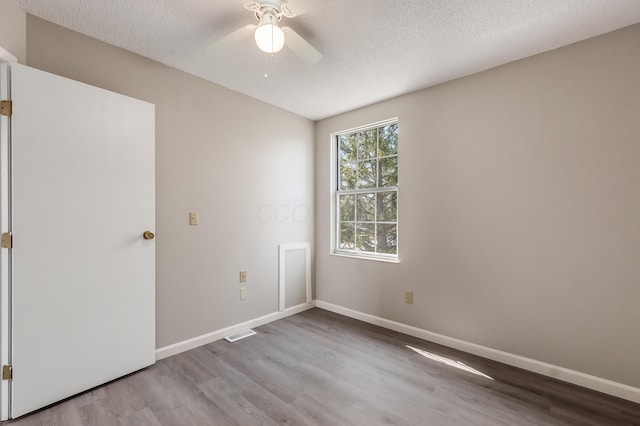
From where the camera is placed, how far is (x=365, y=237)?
3379 mm

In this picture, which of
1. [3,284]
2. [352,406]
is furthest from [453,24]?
[3,284]

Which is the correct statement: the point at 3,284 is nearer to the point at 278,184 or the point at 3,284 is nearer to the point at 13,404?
the point at 13,404

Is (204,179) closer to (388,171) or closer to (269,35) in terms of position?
(269,35)

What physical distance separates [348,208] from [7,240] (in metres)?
2.88

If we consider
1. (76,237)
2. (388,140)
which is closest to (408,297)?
(388,140)

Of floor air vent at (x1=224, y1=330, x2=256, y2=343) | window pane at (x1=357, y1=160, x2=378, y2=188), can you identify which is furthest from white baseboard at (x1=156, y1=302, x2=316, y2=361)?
window pane at (x1=357, y1=160, x2=378, y2=188)

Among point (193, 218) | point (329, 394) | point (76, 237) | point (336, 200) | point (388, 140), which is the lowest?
point (329, 394)

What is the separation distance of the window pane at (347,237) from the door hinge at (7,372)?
9.44 feet

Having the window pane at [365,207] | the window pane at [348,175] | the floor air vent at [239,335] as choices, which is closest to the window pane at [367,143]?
the window pane at [348,175]

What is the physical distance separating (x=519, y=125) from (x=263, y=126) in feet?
7.88

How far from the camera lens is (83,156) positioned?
6.12 ft

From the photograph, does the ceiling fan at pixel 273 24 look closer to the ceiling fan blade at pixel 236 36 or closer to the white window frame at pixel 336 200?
the ceiling fan blade at pixel 236 36

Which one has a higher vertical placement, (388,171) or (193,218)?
(388,171)

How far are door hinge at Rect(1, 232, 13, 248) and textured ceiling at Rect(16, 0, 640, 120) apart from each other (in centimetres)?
137
